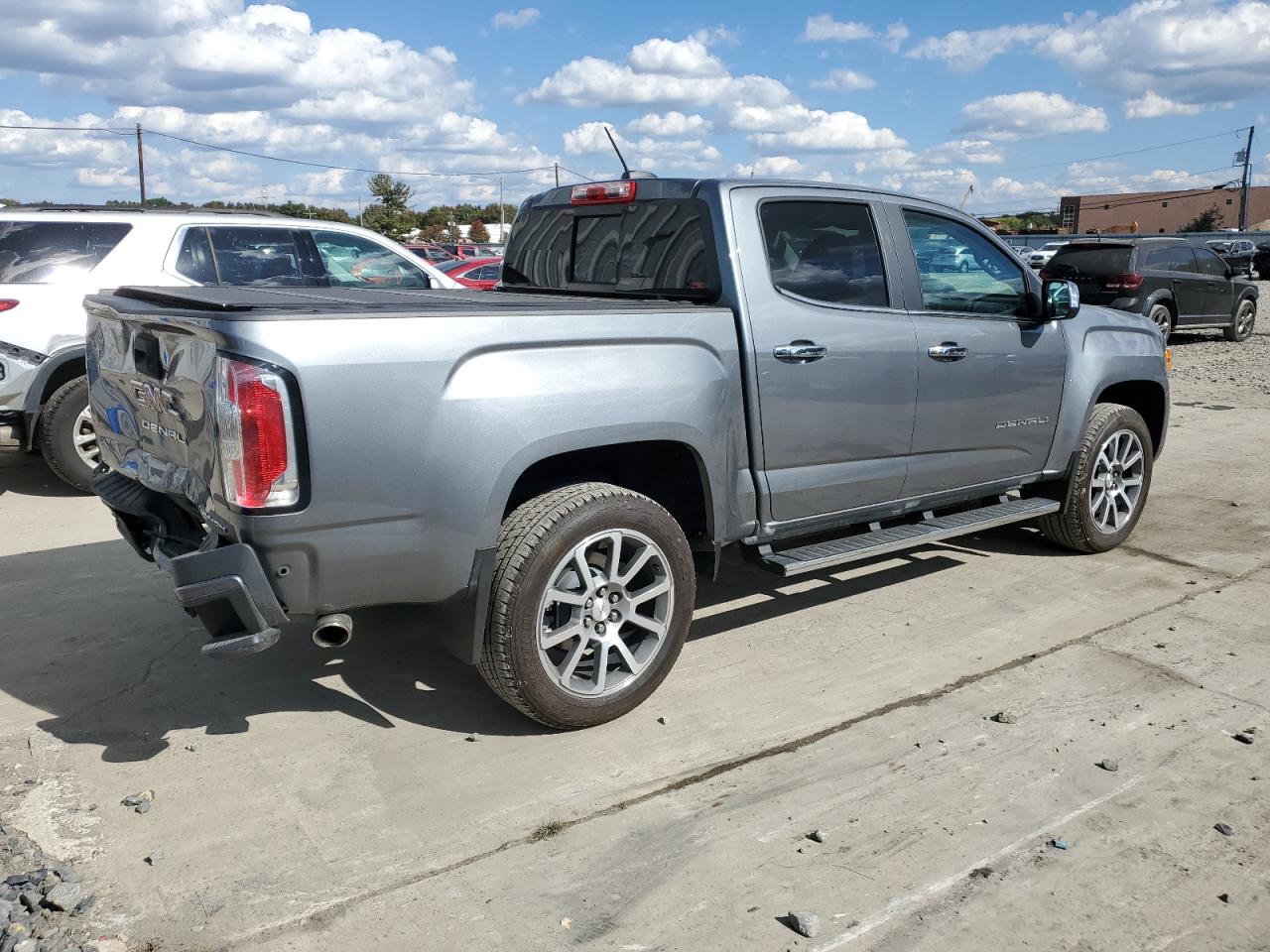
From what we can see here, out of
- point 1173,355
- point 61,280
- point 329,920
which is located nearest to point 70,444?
point 61,280

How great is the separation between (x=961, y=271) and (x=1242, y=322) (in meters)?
14.9

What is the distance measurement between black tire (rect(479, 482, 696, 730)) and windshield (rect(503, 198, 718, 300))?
1.03m

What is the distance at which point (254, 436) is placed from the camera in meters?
3.05

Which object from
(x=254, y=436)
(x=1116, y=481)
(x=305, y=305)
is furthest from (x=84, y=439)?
(x=1116, y=481)

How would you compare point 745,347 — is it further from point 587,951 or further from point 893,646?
point 587,951

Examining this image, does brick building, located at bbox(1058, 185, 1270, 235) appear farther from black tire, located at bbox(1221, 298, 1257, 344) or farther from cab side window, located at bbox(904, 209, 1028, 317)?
cab side window, located at bbox(904, 209, 1028, 317)

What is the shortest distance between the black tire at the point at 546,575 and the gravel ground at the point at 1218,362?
34.2 feet

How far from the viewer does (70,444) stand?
710cm

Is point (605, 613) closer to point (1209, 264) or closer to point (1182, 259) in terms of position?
point (1182, 259)

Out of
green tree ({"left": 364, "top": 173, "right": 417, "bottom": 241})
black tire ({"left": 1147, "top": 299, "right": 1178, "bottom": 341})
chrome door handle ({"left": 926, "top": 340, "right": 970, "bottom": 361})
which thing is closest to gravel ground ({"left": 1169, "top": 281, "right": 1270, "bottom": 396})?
black tire ({"left": 1147, "top": 299, "right": 1178, "bottom": 341})

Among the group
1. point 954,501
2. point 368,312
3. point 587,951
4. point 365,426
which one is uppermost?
point 368,312

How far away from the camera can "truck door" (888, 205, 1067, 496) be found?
4.83 meters

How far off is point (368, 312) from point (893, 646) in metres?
2.74

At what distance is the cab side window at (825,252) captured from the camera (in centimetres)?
438
